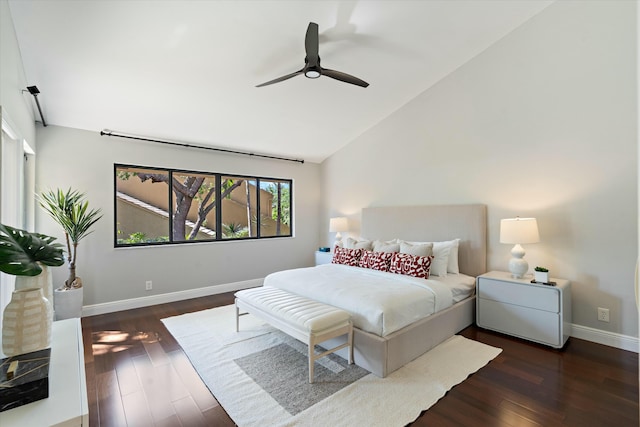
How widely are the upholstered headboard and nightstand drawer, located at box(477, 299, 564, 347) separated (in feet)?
2.00

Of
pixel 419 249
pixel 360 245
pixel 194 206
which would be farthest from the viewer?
pixel 194 206

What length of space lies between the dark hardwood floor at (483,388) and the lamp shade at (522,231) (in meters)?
1.04

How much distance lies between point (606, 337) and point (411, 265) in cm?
193

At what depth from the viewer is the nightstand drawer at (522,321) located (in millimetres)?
2850

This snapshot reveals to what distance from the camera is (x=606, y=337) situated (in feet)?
9.60

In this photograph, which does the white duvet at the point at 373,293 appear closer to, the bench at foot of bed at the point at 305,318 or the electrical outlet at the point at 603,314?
the bench at foot of bed at the point at 305,318

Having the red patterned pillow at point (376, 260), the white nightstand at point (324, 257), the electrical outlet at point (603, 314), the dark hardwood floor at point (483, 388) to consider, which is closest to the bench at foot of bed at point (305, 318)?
the dark hardwood floor at point (483, 388)

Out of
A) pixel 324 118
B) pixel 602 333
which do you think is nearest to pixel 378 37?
pixel 324 118

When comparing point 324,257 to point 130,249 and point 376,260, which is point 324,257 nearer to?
point 376,260

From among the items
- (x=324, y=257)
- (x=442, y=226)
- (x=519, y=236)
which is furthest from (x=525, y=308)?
(x=324, y=257)

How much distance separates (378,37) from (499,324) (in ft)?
11.0

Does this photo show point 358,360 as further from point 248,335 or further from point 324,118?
point 324,118

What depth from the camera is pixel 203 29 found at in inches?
105

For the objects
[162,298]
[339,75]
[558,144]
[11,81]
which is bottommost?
[162,298]
